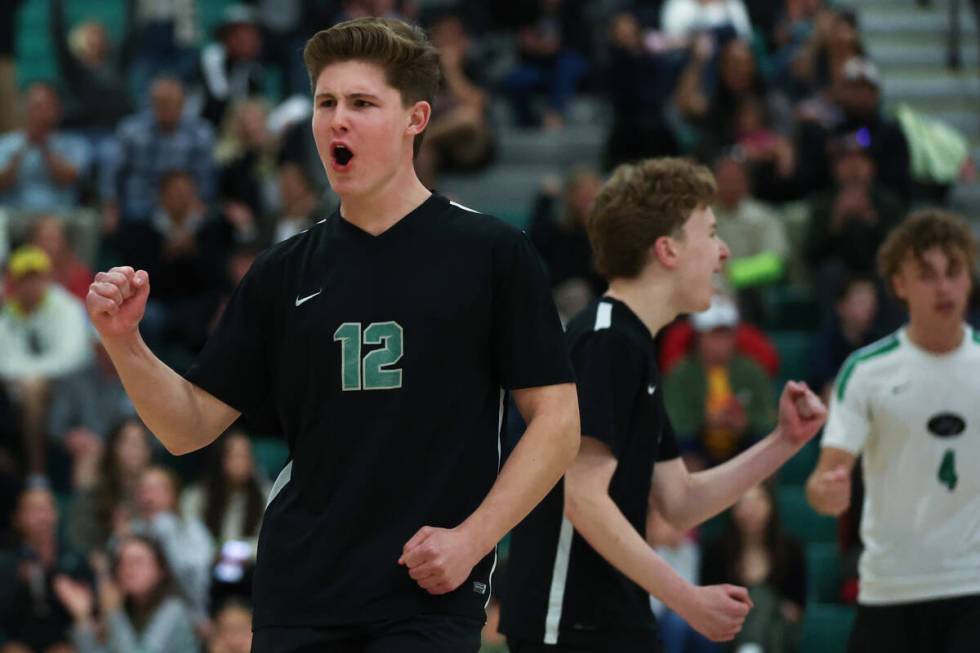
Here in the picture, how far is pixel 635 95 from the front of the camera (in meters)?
16.2

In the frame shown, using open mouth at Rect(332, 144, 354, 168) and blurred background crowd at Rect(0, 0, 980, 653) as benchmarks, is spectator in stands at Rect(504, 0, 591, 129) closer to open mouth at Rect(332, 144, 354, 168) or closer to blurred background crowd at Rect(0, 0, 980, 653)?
blurred background crowd at Rect(0, 0, 980, 653)

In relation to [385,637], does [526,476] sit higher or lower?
higher

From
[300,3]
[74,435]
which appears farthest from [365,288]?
[300,3]

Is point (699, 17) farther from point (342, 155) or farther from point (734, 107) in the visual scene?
point (342, 155)

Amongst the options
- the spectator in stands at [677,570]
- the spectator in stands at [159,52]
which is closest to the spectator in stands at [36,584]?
the spectator in stands at [677,570]

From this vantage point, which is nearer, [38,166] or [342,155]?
[342,155]

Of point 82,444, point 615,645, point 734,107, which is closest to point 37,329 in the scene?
point 82,444

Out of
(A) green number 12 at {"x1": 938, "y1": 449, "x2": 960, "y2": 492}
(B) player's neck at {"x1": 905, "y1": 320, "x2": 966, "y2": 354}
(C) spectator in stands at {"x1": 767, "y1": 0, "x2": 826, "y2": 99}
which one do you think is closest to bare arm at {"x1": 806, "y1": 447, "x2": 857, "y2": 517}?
(A) green number 12 at {"x1": 938, "y1": 449, "x2": 960, "y2": 492}

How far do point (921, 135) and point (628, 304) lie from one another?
10.3 meters

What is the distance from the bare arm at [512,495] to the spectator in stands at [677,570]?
615 centimetres

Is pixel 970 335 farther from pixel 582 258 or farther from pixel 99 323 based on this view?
pixel 582 258

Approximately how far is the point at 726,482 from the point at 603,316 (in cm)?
72

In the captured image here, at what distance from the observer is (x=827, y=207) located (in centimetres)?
1416

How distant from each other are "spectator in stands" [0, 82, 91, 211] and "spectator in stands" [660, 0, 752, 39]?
584 cm
